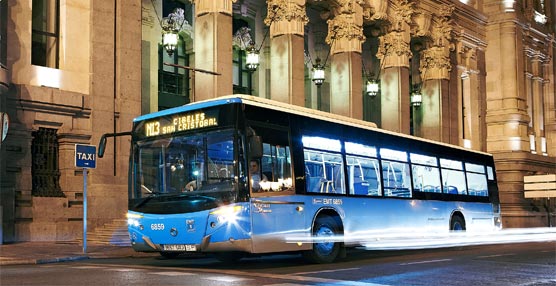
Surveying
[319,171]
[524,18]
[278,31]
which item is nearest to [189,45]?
[278,31]

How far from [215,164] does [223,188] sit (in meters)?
0.51

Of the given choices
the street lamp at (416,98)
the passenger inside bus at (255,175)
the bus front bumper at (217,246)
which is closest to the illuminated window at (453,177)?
the passenger inside bus at (255,175)

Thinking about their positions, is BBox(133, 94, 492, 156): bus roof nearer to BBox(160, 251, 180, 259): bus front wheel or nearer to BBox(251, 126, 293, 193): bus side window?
BBox(251, 126, 293, 193): bus side window

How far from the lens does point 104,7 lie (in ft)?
80.0

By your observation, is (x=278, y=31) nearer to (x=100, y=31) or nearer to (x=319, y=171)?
(x=100, y=31)

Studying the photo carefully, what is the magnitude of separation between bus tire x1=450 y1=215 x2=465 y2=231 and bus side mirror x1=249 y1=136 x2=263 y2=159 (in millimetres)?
10157

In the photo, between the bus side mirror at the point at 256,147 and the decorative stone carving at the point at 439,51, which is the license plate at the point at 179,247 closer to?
the bus side mirror at the point at 256,147

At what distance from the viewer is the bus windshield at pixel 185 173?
14.1m

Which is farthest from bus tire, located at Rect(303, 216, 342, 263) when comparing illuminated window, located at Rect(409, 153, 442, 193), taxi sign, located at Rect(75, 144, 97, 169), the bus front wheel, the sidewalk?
taxi sign, located at Rect(75, 144, 97, 169)

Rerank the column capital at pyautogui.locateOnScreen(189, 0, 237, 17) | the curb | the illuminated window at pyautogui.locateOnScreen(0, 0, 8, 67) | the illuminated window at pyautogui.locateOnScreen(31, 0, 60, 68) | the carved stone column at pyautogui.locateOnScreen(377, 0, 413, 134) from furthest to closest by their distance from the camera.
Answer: the carved stone column at pyautogui.locateOnScreen(377, 0, 413, 134)
the column capital at pyautogui.locateOnScreen(189, 0, 237, 17)
the illuminated window at pyautogui.locateOnScreen(31, 0, 60, 68)
the illuminated window at pyautogui.locateOnScreen(0, 0, 8, 67)
the curb

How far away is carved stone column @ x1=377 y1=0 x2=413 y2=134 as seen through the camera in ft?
121

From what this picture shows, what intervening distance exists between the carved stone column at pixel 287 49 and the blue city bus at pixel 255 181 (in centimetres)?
1156

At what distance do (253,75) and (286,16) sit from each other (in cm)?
741

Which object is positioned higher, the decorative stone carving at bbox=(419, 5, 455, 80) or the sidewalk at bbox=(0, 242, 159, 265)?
the decorative stone carving at bbox=(419, 5, 455, 80)
